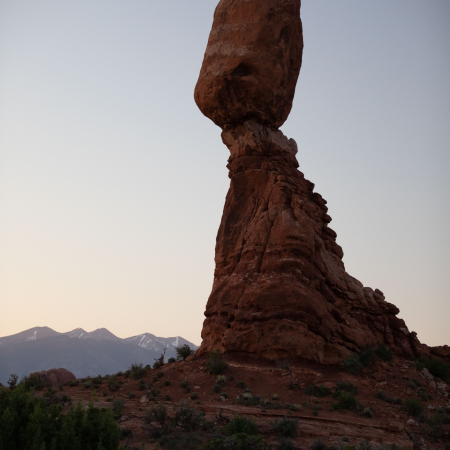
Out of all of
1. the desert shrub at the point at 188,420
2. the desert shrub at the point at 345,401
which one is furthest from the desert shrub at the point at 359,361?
the desert shrub at the point at 188,420

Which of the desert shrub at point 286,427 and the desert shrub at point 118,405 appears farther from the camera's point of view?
the desert shrub at point 118,405

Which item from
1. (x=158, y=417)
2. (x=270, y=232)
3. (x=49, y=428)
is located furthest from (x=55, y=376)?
(x=49, y=428)

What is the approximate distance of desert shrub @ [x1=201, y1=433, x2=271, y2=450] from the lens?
12.3m

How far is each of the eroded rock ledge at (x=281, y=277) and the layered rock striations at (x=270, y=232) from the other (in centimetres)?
5

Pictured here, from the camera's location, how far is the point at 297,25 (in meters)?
26.6

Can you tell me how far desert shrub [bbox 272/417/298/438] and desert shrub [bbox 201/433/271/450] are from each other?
4.83 ft

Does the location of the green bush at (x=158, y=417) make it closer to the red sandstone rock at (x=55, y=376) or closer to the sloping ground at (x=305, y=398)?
the sloping ground at (x=305, y=398)

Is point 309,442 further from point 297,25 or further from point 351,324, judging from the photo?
point 297,25

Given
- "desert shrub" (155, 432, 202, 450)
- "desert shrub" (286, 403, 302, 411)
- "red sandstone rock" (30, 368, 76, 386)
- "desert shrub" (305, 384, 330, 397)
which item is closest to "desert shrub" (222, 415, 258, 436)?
"desert shrub" (155, 432, 202, 450)

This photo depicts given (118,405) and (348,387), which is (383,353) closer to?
(348,387)

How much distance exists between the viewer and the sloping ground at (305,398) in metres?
14.6

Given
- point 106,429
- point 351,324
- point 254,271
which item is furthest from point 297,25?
point 106,429

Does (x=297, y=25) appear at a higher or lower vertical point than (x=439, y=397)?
higher

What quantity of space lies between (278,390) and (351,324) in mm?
6108
